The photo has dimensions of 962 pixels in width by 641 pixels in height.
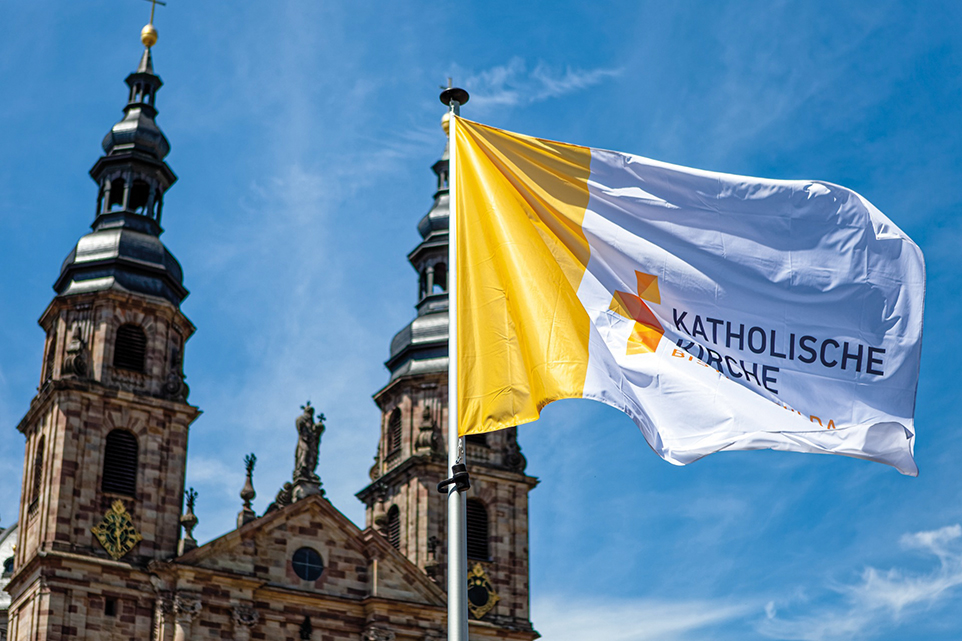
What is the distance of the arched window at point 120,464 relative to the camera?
1636 inches

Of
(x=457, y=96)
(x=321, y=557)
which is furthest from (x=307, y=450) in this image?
(x=457, y=96)

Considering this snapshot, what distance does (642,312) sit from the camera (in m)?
12.1

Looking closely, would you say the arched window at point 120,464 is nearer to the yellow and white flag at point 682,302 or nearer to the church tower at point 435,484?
the church tower at point 435,484

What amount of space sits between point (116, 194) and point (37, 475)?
10069mm

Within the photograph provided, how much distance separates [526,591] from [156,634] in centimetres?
1263

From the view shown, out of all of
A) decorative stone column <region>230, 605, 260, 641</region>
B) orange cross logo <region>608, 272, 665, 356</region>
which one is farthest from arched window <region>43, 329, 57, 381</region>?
orange cross logo <region>608, 272, 665, 356</region>

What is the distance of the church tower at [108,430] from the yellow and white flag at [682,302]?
3026 centimetres

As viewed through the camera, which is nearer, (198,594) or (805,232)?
(805,232)

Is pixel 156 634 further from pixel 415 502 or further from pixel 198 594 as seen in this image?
pixel 415 502

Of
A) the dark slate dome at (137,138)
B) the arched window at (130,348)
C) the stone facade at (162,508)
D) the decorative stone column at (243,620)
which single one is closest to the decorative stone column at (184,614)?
the stone facade at (162,508)

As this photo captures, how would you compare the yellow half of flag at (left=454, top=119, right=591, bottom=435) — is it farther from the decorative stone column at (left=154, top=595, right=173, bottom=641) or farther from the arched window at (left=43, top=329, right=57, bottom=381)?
the arched window at (left=43, top=329, right=57, bottom=381)

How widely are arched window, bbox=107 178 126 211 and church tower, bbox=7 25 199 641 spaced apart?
0.03 meters

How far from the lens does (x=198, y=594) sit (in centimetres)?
4106

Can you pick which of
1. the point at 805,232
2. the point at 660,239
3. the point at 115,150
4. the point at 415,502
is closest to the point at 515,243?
the point at 660,239
